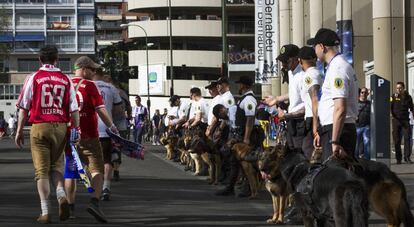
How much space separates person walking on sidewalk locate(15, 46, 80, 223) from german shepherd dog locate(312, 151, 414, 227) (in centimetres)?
375

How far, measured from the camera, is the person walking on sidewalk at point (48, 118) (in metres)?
9.75

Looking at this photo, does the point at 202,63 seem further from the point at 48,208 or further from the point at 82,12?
the point at 48,208

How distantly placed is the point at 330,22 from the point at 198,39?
5257 centimetres

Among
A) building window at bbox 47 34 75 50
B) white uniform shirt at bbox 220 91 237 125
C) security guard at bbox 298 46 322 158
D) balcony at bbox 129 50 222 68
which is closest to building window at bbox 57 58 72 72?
building window at bbox 47 34 75 50

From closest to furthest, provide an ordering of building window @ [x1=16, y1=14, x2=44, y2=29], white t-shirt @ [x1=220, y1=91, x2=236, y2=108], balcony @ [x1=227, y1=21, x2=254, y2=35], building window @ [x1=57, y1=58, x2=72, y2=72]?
white t-shirt @ [x1=220, y1=91, x2=236, y2=108]
balcony @ [x1=227, y1=21, x2=254, y2=35]
building window @ [x1=57, y1=58, x2=72, y2=72]
building window @ [x1=16, y1=14, x2=44, y2=29]

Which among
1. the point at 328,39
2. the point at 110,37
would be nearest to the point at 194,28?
the point at 110,37

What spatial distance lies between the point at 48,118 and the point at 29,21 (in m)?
108

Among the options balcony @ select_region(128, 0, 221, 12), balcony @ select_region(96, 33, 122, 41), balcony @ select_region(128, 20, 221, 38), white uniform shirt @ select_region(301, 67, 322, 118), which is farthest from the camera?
balcony @ select_region(96, 33, 122, 41)

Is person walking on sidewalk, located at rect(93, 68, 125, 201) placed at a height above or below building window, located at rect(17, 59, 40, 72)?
below

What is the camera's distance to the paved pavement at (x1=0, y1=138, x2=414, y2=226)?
10.1m

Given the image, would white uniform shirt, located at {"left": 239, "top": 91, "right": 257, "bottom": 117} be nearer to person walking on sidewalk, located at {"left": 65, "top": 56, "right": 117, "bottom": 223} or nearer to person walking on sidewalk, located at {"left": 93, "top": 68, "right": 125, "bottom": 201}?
person walking on sidewalk, located at {"left": 93, "top": 68, "right": 125, "bottom": 201}

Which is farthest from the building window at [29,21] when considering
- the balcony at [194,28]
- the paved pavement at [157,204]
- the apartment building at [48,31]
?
the paved pavement at [157,204]

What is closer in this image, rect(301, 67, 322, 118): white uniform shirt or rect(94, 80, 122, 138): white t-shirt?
rect(301, 67, 322, 118): white uniform shirt

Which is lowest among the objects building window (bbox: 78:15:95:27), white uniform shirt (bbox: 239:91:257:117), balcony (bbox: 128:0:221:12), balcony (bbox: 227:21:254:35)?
white uniform shirt (bbox: 239:91:257:117)
